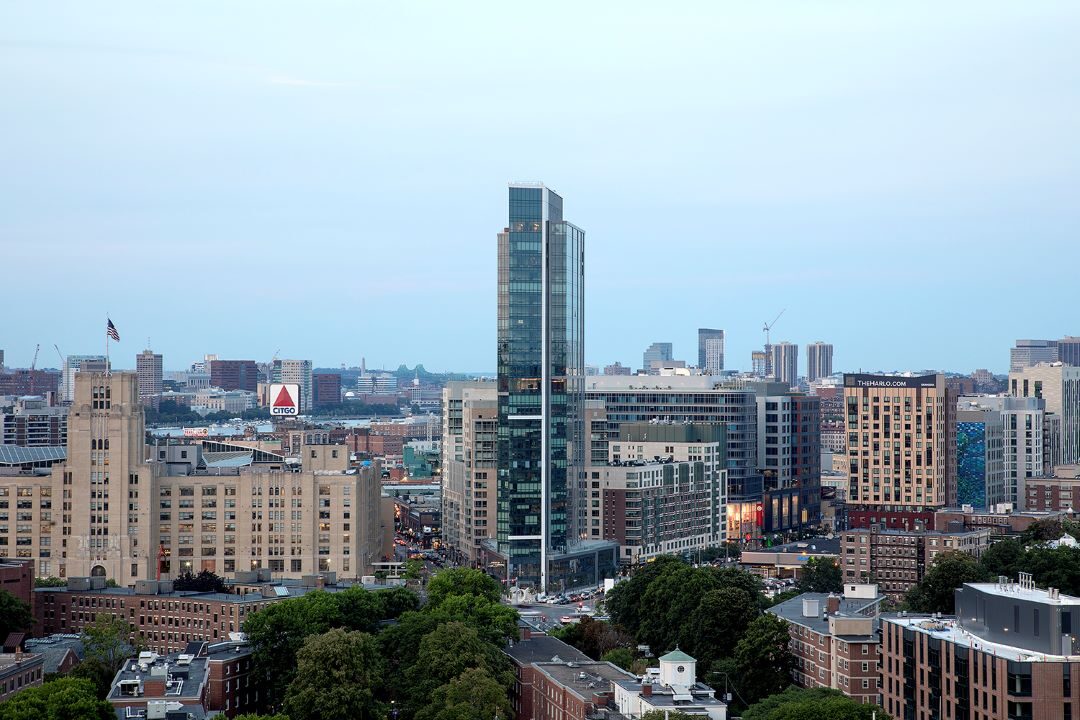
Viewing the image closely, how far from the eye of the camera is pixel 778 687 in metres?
112

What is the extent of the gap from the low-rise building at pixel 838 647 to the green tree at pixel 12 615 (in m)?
56.3

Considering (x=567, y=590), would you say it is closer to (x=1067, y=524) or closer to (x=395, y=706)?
(x=1067, y=524)

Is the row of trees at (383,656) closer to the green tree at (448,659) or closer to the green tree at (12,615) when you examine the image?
the green tree at (448,659)

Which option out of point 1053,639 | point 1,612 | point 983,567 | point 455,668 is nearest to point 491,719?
point 455,668

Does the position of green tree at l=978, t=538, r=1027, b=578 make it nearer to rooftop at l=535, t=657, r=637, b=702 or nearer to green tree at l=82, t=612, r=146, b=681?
rooftop at l=535, t=657, r=637, b=702

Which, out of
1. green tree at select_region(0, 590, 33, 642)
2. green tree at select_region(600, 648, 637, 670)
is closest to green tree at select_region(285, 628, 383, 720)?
green tree at select_region(600, 648, 637, 670)

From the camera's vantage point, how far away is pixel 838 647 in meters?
109

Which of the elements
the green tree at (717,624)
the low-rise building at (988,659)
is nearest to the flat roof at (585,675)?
the green tree at (717,624)

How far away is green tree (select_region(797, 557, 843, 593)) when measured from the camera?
167 metres

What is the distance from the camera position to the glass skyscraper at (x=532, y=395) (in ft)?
613

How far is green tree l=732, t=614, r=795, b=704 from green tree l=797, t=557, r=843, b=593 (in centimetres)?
5011

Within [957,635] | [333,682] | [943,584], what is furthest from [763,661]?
[943,584]

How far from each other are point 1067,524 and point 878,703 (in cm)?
7883

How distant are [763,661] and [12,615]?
5636 centimetres
